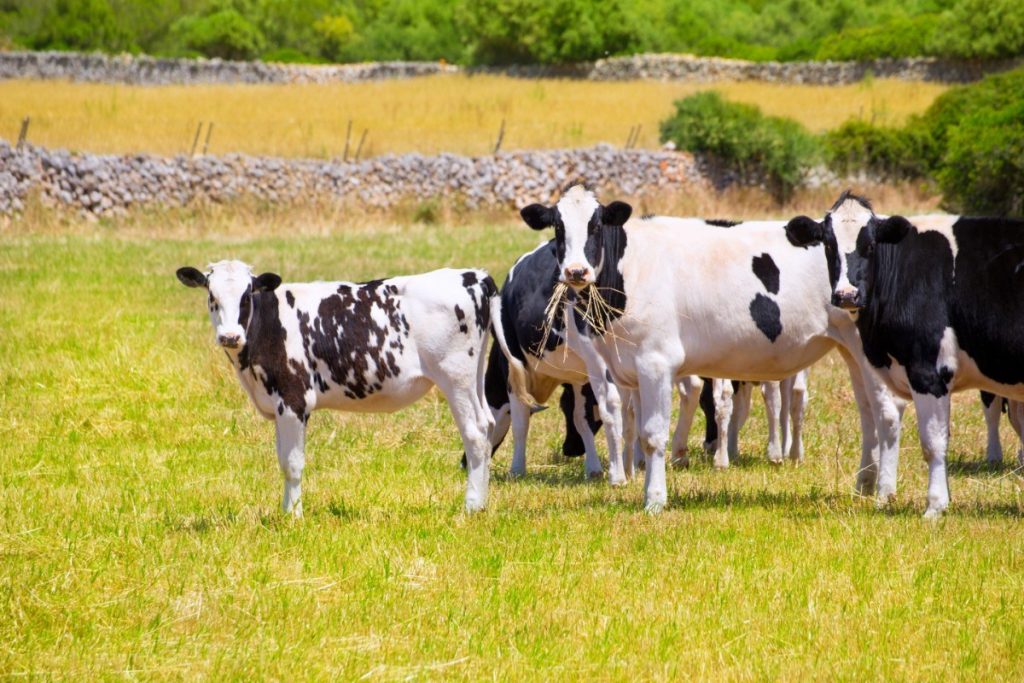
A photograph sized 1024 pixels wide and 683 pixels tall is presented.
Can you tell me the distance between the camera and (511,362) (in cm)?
1074

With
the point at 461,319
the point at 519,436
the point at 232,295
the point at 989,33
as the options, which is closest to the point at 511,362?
the point at 461,319

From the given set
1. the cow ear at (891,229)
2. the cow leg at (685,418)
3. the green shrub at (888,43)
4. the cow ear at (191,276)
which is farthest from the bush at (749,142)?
the cow ear at (191,276)

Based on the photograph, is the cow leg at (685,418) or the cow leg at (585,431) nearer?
the cow leg at (585,431)

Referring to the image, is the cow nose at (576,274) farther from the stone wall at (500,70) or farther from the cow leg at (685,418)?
the stone wall at (500,70)

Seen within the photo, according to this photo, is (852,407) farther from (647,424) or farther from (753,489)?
(647,424)

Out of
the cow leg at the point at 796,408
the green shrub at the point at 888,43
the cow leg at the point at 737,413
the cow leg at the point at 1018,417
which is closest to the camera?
the cow leg at the point at 1018,417

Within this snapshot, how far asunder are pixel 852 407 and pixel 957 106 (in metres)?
26.4

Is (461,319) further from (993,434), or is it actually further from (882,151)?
(882,151)

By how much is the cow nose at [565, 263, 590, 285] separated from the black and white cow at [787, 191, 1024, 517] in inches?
59.2

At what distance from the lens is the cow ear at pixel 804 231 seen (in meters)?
9.71

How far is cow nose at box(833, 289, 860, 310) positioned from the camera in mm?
9141

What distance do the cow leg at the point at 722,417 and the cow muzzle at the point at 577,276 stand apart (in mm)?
3129

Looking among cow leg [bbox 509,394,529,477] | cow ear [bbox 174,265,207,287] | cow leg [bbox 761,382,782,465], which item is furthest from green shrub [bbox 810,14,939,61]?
cow ear [bbox 174,265,207,287]

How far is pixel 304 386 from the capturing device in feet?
31.3
